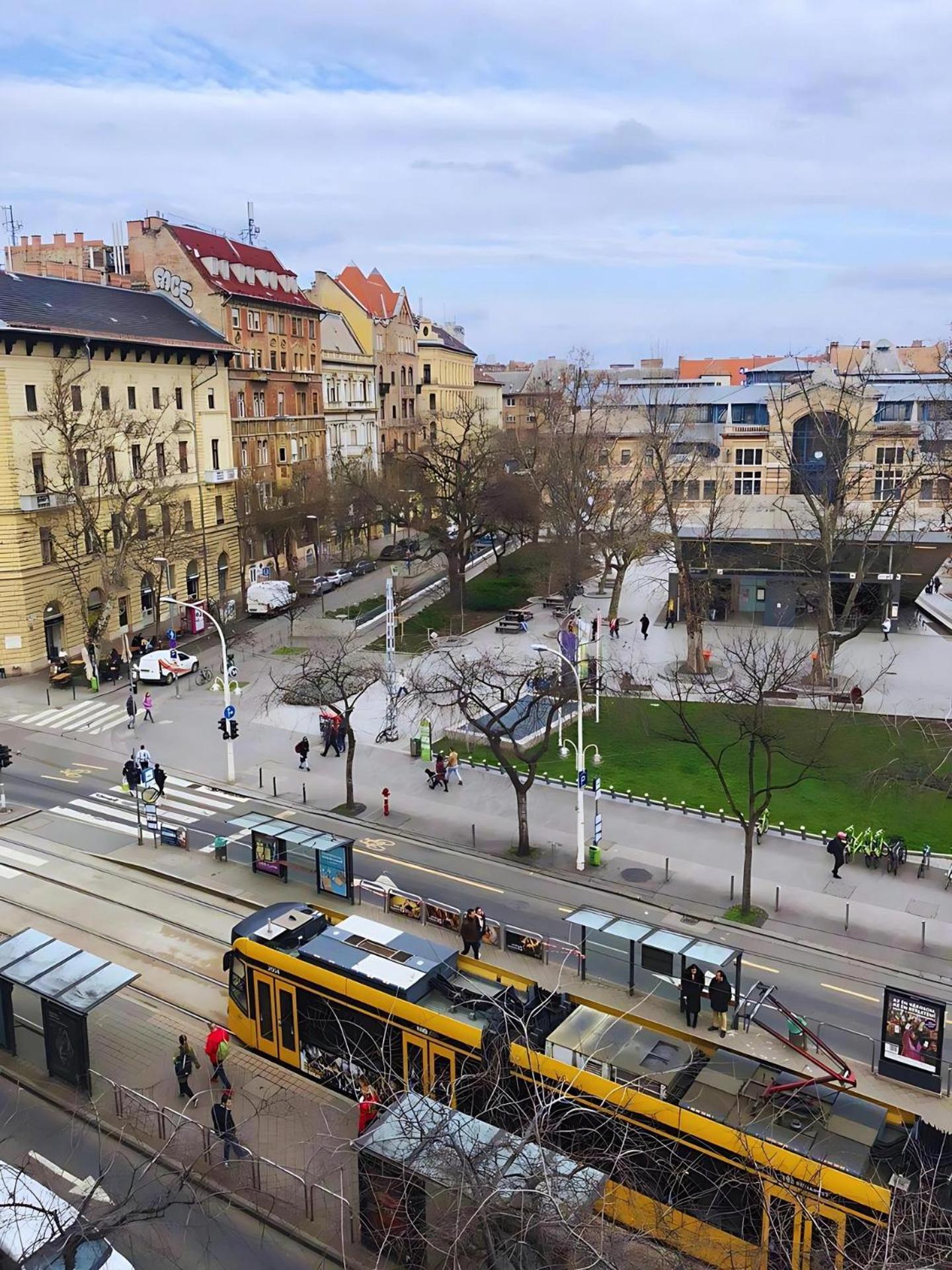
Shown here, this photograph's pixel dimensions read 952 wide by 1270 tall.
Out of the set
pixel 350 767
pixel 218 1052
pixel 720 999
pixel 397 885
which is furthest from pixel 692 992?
pixel 350 767

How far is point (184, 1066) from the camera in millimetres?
16422

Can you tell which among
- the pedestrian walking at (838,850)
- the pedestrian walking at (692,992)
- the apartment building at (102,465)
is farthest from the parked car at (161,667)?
the pedestrian walking at (692,992)

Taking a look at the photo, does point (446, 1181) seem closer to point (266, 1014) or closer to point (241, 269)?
point (266, 1014)

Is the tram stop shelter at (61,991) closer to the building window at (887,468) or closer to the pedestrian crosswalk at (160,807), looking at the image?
the pedestrian crosswalk at (160,807)

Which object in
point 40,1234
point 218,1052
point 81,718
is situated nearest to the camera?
point 40,1234

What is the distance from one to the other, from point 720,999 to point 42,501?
38.0 meters

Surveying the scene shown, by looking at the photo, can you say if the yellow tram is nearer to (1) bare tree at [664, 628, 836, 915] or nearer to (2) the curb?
(2) the curb

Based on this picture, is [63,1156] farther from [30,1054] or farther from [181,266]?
[181,266]

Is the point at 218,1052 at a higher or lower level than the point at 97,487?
lower

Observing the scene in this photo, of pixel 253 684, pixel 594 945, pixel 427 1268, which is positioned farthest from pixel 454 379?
pixel 427 1268

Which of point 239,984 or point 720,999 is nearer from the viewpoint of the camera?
point 720,999

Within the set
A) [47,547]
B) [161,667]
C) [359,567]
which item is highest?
[47,547]

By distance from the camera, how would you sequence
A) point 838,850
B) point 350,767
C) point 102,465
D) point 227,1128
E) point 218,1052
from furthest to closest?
point 102,465 → point 350,767 → point 838,850 → point 218,1052 → point 227,1128

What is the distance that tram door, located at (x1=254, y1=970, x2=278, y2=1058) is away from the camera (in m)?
17.2
